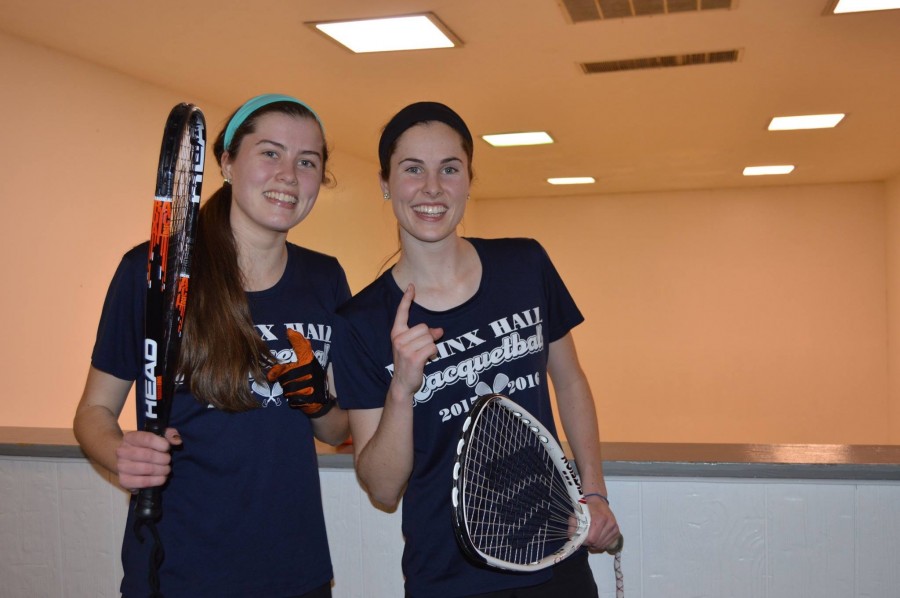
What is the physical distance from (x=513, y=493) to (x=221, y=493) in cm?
52

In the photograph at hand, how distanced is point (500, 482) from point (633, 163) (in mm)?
8489

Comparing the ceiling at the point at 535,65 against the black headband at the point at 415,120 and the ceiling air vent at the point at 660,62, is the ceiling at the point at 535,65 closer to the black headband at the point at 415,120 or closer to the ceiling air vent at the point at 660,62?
the ceiling air vent at the point at 660,62

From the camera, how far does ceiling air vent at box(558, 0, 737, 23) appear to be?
3.92 meters

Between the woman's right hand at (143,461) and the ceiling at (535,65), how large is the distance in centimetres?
315

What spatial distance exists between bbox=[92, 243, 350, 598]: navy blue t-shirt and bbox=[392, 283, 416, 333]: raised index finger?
0.28m

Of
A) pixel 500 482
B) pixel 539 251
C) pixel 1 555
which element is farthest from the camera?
pixel 1 555

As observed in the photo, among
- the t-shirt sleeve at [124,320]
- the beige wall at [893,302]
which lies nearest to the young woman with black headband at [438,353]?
the t-shirt sleeve at [124,320]

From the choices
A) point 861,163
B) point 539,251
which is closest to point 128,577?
point 539,251

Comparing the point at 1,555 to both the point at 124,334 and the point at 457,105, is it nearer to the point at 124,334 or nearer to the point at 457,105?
the point at 124,334

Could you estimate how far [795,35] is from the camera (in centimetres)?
455

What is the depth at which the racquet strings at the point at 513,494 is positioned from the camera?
1.29m

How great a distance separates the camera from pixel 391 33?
442cm

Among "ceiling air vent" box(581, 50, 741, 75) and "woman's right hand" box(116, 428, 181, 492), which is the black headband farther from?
"ceiling air vent" box(581, 50, 741, 75)

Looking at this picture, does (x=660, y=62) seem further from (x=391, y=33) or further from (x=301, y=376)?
(x=301, y=376)
